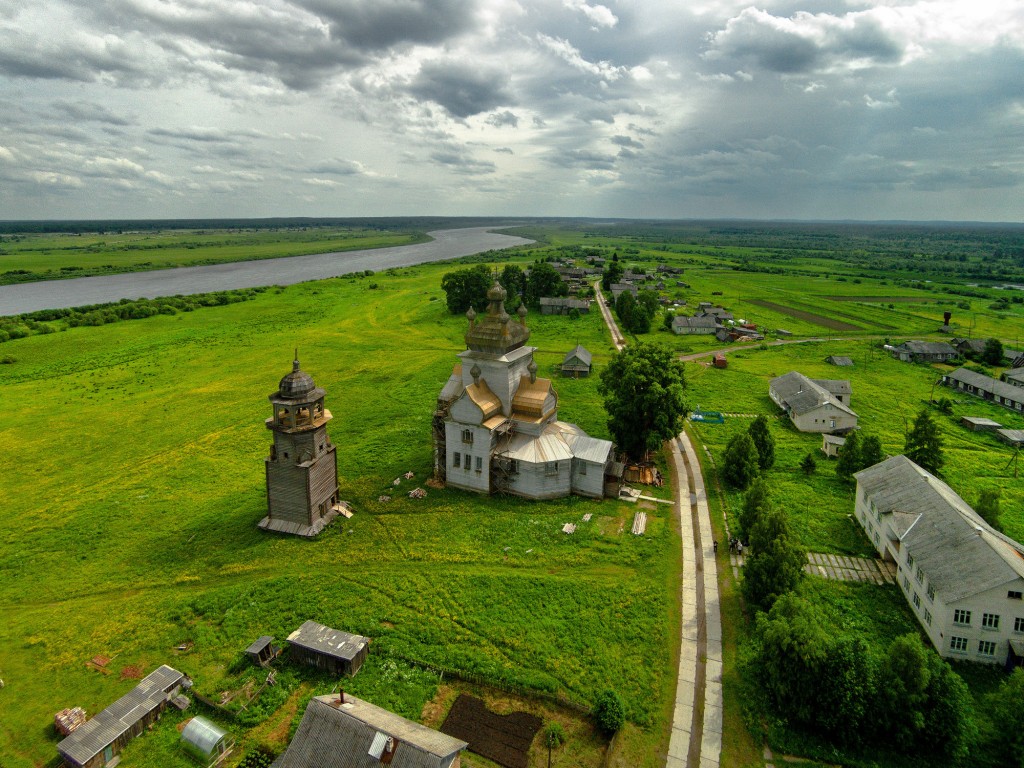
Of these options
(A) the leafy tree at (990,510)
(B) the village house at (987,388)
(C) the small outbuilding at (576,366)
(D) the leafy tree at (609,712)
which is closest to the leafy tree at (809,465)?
(A) the leafy tree at (990,510)

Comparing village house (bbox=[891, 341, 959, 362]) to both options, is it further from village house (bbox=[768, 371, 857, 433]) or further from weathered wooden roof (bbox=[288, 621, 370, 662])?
weathered wooden roof (bbox=[288, 621, 370, 662])

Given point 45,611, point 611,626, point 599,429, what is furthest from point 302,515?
point 599,429

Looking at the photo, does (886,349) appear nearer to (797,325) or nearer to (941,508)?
(797,325)

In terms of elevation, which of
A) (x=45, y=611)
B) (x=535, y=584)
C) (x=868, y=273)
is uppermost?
(x=868, y=273)

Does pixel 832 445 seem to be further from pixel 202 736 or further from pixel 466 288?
pixel 466 288

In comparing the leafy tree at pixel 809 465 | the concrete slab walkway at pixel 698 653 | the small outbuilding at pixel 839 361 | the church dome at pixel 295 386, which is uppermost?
the church dome at pixel 295 386

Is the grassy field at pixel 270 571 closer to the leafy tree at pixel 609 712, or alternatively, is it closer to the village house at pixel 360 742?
the leafy tree at pixel 609 712
